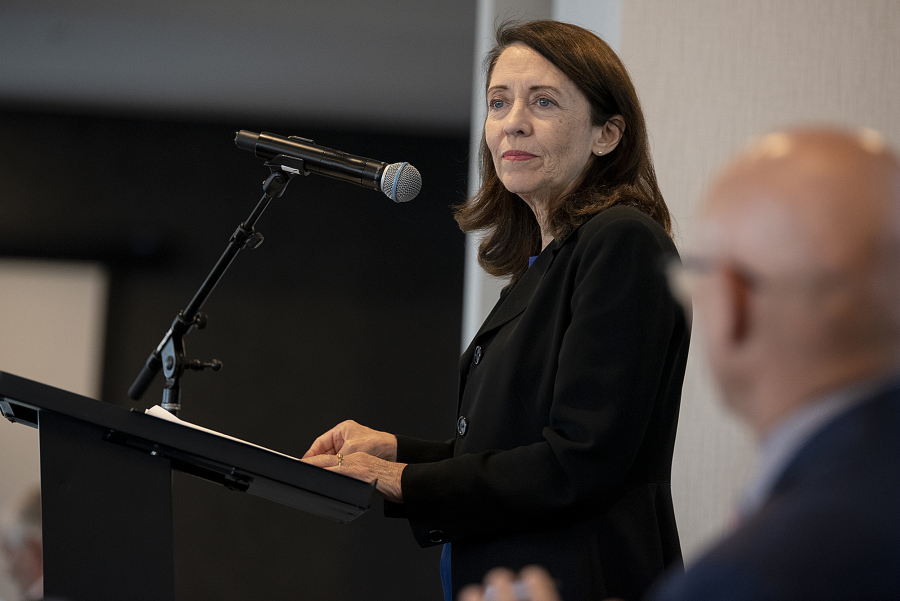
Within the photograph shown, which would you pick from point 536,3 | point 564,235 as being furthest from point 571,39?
point 536,3

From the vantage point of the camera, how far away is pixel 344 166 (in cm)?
154

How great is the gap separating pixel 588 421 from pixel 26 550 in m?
1.64

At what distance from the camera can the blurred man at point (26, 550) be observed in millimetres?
2020

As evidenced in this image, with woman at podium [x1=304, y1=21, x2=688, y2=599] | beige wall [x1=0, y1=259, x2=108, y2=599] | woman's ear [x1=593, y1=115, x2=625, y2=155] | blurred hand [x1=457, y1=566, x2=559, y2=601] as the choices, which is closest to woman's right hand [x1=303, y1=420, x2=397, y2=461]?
woman at podium [x1=304, y1=21, x2=688, y2=599]

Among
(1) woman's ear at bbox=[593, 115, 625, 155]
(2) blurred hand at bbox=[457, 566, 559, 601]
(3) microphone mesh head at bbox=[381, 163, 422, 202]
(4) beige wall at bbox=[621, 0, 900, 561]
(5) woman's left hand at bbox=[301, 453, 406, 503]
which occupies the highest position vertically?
(4) beige wall at bbox=[621, 0, 900, 561]

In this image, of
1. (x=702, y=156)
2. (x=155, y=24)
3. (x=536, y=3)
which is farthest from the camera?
(x=155, y=24)

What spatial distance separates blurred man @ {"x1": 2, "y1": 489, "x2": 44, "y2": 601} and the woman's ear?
1486 mm

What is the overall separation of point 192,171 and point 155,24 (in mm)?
654

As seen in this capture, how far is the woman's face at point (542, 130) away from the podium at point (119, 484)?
29.7 inches

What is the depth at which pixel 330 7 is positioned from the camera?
372cm

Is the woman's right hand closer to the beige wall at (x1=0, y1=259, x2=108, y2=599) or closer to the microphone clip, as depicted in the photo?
the microphone clip

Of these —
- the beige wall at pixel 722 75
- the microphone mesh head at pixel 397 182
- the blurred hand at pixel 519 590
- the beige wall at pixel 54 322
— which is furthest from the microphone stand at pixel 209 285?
the beige wall at pixel 54 322

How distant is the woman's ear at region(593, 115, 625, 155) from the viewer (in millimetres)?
1618

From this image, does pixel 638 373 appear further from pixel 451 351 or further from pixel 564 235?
pixel 451 351
